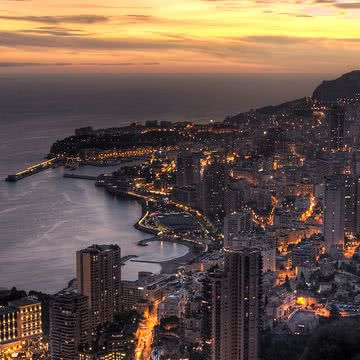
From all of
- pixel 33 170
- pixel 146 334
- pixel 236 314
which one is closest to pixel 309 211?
pixel 146 334

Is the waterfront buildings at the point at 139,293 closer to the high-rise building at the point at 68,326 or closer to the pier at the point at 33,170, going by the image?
the high-rise building at the point at 68,326

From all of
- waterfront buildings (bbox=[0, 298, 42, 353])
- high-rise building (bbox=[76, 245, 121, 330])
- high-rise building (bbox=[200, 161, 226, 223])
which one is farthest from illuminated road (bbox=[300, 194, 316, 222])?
waterfront buildings (bbox=[0, 298, 42, 353])

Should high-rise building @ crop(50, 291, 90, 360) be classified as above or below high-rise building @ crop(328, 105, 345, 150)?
below

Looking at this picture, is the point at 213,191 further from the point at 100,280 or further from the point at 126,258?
the point at 100,280

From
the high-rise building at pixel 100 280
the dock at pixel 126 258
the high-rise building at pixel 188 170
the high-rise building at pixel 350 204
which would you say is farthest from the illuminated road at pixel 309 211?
the high-rise building at pixel 100 280

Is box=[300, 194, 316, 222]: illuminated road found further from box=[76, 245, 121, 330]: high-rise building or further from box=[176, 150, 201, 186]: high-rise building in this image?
box=[76, 245, 121, 330]: high-rise building

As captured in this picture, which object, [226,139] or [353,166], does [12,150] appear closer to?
[226,139]
